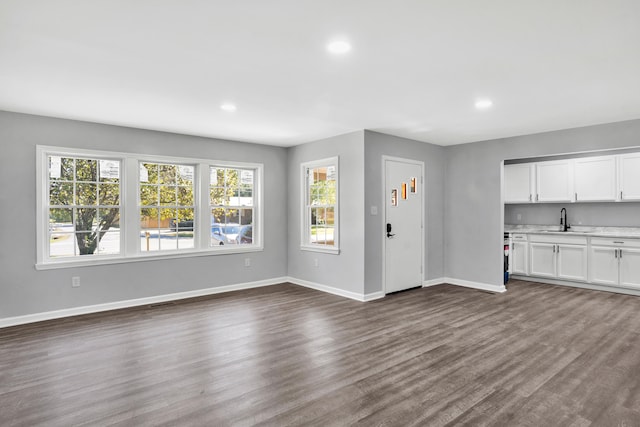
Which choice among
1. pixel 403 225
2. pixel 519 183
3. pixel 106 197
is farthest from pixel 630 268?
pixel 106 197

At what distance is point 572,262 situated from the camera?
6109 millimetres

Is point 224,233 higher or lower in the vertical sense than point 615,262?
higher

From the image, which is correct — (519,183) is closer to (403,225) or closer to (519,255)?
(519,255)

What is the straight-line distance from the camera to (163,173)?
5434mm

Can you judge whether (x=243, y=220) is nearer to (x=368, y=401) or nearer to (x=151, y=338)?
(x=151, y=338)

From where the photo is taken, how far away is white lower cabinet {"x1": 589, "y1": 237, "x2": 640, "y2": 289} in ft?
18.0

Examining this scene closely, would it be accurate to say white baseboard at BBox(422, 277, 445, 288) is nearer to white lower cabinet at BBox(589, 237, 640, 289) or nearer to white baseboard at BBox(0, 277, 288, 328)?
white lower cabinet at BBox(589, 237, 640, 289)

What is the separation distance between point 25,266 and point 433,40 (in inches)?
198

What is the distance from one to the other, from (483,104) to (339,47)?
2.17m

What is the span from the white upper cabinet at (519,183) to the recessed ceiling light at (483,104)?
325 cm

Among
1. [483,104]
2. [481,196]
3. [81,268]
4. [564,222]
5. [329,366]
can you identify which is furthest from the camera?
[564,222]

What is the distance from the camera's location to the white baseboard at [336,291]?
17.4 feet

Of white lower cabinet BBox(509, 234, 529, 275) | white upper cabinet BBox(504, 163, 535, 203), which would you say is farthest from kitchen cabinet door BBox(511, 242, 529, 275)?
white upper cabinet BBox(504, 163, 535, 203)

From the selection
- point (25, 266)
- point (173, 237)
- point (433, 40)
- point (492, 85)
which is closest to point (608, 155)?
point (492, 85)
